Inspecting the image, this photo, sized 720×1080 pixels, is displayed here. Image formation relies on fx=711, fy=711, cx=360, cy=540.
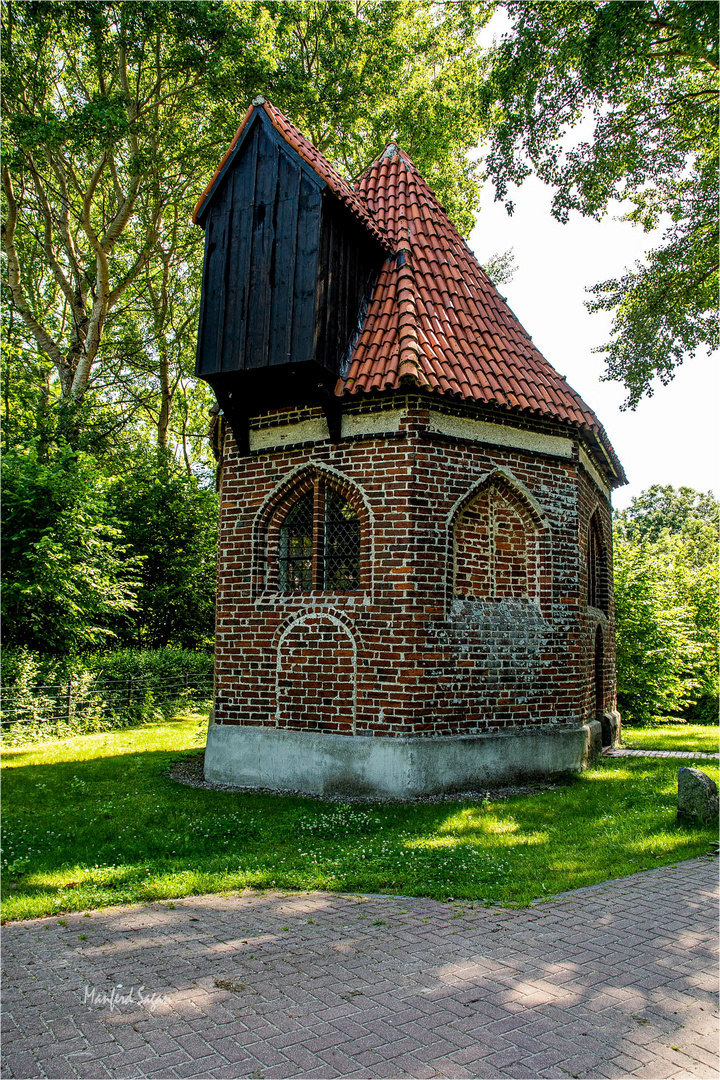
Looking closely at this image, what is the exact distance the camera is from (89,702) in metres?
15.3

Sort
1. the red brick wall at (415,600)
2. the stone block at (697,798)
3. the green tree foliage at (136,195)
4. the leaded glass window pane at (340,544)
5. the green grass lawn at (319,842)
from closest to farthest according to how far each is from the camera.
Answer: the green grass lawn at (319,842), the stone block at (697,798), the red brick wall at (415,600), the leaded glass window pane at (340,544), the green tree foliage at (136,195)

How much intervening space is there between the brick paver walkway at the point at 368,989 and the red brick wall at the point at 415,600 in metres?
3.53

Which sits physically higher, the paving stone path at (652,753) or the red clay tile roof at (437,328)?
the red clay tile roof at (437,328)

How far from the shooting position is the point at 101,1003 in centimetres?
355

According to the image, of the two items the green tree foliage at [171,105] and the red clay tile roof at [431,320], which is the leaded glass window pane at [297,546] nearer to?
the red clay tile roof at [431,320]

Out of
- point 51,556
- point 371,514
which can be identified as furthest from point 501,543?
point 51,556

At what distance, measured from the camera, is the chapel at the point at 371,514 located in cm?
846

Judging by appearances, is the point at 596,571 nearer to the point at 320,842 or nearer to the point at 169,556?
the point at 320,842

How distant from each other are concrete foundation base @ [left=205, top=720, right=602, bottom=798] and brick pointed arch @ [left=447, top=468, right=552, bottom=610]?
1.81m

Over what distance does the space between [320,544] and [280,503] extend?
2.76 feet

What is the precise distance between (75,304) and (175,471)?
236 inches

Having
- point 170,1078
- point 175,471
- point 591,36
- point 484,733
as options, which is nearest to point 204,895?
point 170,1078

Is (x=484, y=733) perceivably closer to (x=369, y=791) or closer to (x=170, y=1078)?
(x=369, y=791)

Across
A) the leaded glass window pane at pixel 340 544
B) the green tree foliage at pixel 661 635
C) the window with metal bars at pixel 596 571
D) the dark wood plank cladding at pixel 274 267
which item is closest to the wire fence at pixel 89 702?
the leaded glass window pane at pixel 340 544
